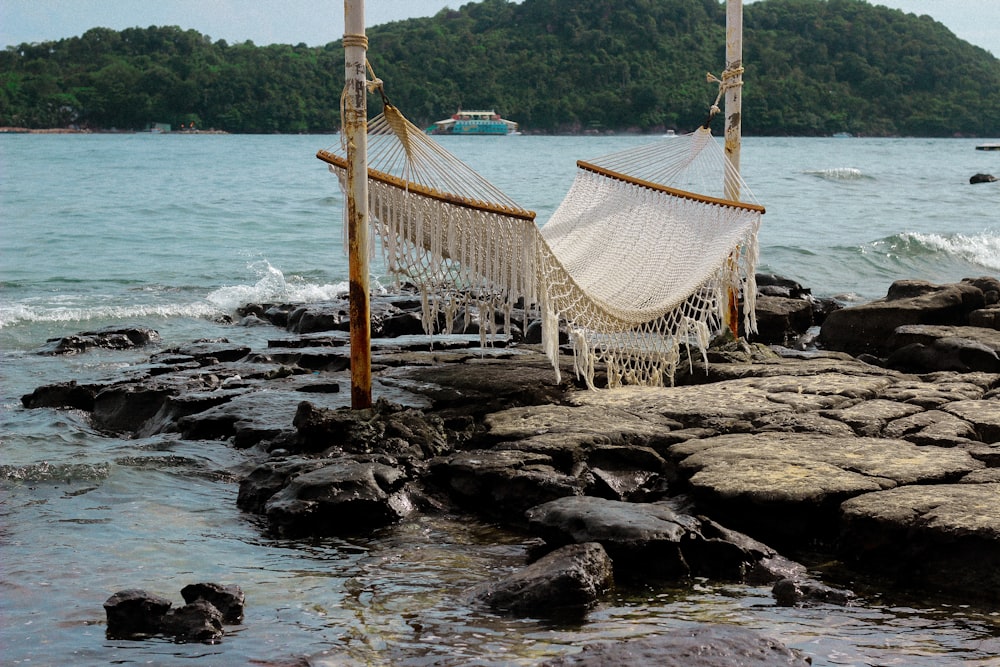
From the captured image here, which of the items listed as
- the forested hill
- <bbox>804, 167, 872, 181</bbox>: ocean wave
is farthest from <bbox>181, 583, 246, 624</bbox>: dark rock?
the forested hill

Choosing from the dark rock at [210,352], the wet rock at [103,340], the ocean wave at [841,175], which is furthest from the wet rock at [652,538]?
the ocean wave at [841,175]

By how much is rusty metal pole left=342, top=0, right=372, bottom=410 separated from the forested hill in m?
40.0

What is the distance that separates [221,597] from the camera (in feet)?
9.27

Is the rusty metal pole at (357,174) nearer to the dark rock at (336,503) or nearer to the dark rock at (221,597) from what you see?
the dark rock at (336,503)

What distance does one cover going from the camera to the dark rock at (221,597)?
110 inches

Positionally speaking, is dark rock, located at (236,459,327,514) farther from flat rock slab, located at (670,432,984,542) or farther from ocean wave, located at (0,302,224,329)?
ocean wave, located at (0,302,224,329)

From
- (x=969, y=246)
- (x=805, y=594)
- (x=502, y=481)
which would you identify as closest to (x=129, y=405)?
(x=502, y=481)

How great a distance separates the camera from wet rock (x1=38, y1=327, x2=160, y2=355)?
7141 millimetres

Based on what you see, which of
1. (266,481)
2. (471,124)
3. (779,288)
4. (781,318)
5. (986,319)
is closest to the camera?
(266,481)

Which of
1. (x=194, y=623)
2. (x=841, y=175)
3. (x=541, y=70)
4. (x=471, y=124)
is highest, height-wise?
(x=541, y=70)

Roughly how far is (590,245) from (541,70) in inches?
1800

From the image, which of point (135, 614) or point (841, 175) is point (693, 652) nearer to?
point (135, 614)

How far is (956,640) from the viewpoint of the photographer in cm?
269

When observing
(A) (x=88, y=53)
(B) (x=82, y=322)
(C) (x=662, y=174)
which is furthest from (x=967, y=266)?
(A) (x=88, y=53)
